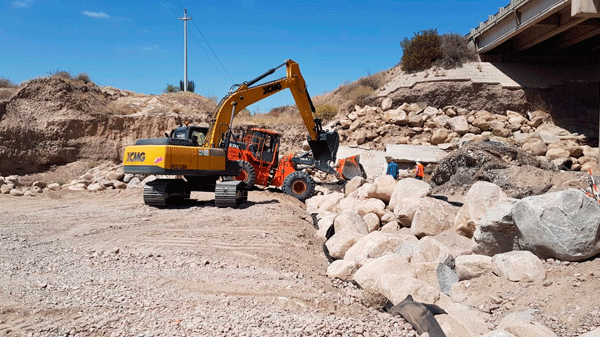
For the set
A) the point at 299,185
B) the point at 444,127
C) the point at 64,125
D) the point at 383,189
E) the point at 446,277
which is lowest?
the point at 446,277

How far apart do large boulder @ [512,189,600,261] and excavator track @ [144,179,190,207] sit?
8.29 metres

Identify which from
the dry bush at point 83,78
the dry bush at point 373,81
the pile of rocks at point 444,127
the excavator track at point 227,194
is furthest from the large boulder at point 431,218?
the dry bush at point 83,78

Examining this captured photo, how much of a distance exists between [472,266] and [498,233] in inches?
22.4

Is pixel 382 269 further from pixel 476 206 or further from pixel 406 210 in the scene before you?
pixel 406 210

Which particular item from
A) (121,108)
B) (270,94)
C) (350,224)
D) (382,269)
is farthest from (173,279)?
(121,108)

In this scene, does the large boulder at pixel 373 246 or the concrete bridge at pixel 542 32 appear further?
the concrete bridge at pixel 542 32

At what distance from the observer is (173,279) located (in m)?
5.44

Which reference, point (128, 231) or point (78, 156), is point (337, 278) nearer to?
point (128, 231)

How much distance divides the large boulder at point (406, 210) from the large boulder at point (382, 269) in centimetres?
234

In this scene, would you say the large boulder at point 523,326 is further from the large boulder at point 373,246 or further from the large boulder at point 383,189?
the large boulder at point 383,189

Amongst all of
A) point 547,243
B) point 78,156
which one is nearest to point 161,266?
point 547,243

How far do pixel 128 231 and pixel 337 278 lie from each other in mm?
4189

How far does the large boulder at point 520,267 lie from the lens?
461 cm

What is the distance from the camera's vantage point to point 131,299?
15.1ft
